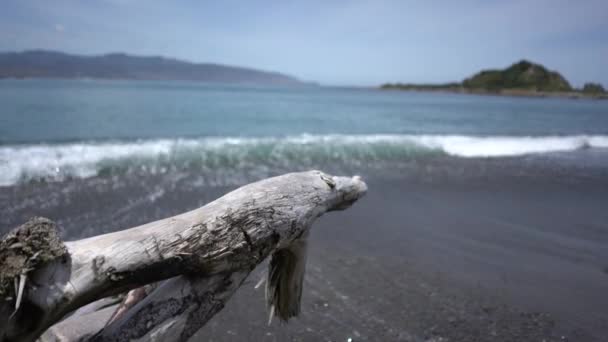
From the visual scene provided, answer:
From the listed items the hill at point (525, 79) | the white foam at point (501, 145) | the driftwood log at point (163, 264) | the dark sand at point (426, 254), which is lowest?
the dark sand at point (426, 254)

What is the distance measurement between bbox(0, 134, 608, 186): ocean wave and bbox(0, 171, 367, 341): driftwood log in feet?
25.2

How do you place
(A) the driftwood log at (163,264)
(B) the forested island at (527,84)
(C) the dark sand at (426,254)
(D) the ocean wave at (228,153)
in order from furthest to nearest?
(B) the forested island at (527,84) → (D) the ocean wave at (228,153) → (C) the dark sand at (426,254) → (A) the driftwood log at (163,264)

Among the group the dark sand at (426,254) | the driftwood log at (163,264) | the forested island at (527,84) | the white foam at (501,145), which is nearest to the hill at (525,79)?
the forested island at (527,84)

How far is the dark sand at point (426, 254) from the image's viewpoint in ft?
12.1

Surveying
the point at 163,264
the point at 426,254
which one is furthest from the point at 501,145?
the point at 163,264

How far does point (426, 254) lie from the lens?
17.6 feet

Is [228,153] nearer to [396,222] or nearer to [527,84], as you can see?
[396,222]

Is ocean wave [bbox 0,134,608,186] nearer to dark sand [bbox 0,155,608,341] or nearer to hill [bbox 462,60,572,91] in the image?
dark sand [bbox 0,155,608,341]

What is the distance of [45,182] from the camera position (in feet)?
26.6

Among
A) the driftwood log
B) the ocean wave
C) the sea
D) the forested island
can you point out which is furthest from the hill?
the driftwood log

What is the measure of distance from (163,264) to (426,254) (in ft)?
14.4

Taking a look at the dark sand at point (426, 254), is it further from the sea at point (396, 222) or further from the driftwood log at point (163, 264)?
the driftwood log at point (163, 264)

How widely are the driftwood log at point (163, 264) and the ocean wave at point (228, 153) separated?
7.68m

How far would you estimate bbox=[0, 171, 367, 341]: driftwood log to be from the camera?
4.66 ft
